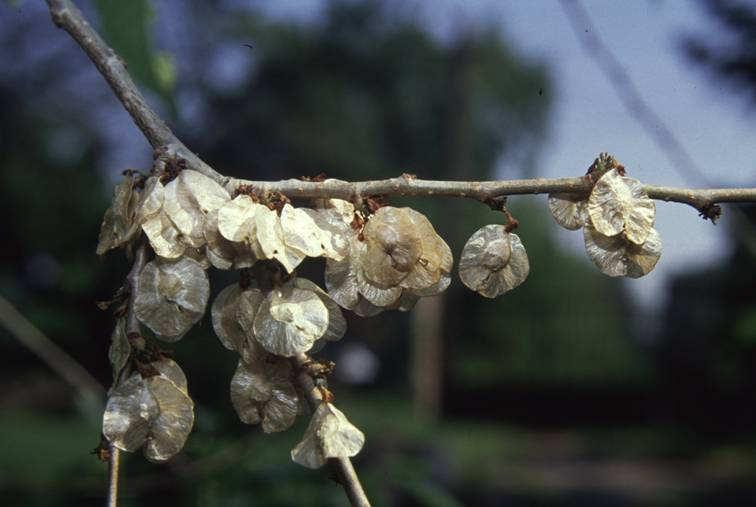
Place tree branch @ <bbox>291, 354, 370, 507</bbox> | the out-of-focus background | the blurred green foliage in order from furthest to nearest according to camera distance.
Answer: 1. the out-of-focus background
2. the blurred green foliage
3. tree branch @ <bbox>291, 354, 370, 507</bbox>

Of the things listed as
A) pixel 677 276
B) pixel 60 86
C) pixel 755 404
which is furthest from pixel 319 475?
pixel 677 276

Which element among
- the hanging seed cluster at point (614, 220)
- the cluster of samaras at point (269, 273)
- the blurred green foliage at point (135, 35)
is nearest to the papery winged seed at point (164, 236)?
the cluster of samaras at point (269, 273)

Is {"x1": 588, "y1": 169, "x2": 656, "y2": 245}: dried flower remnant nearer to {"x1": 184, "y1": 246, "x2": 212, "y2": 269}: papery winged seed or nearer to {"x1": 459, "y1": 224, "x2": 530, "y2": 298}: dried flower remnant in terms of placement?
{"x1": 459, "y1": 224, "x2": 530, "y2": 298}: dried flower remnant

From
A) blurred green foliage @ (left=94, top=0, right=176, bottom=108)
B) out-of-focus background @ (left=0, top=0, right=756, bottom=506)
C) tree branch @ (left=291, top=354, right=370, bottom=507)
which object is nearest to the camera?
tree branch @ (left=291, top=354, right=370, bottom=507)

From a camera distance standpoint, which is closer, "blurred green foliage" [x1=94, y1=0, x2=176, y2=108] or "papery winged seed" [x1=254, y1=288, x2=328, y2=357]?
"papery winged seed" [x1=254, y1=288, x2=328, y2=357]

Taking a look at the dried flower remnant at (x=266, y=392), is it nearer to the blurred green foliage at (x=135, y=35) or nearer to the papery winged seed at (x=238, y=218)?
the papery winged seed at (x=238, y=218)

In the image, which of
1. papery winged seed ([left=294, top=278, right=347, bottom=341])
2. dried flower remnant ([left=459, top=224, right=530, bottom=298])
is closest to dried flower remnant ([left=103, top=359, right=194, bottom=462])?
papery winged seed ([left=294, top=278, right=347, bottom=341])

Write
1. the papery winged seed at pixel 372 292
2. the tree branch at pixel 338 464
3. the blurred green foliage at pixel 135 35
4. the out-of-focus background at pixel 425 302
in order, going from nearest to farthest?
the tree branch at pixel 338 464
the papery winged seed at pixel 372 292
the blurred green foliage at pixel 135 35
the out-of-focus background at pixel 425 302

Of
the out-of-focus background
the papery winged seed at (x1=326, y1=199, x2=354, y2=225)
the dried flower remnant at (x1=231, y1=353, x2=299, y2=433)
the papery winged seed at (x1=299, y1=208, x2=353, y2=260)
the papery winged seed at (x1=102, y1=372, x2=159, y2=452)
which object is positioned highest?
the out-of-focus background

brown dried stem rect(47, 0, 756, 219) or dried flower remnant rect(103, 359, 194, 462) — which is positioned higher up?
brown dried stem rect(47, 0, 756, 219)
